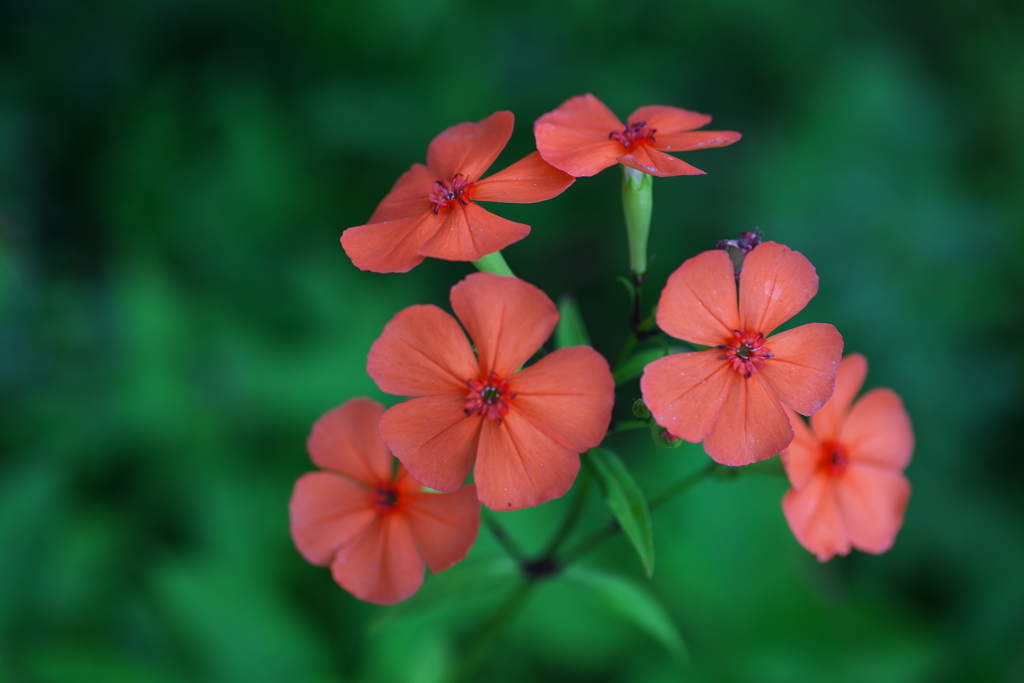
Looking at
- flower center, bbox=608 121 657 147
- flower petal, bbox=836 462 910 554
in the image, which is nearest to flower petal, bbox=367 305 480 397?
flower center, bbox=608 121 657 147

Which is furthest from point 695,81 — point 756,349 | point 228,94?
point 756,349

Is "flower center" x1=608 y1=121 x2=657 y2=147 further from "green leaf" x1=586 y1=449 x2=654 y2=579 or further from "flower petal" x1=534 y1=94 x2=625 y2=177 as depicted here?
"green leaf" x1=586 y1=449 x2=654 y2=579

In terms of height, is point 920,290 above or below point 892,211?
below

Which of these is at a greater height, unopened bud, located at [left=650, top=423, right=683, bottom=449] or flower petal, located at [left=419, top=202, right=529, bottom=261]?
flower petal, located at [left=419, top=202, right=529, bottom=261]

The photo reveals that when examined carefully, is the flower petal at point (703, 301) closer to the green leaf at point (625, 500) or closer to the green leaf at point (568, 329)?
the green leaf at point (625, 500)

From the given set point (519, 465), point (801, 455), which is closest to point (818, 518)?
point (801, 455)

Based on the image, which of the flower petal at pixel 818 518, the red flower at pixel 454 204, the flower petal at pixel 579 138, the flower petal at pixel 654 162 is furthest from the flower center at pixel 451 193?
the flower petal at pixel 818 518

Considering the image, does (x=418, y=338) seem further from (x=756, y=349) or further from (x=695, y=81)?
(x=695, y=81)
